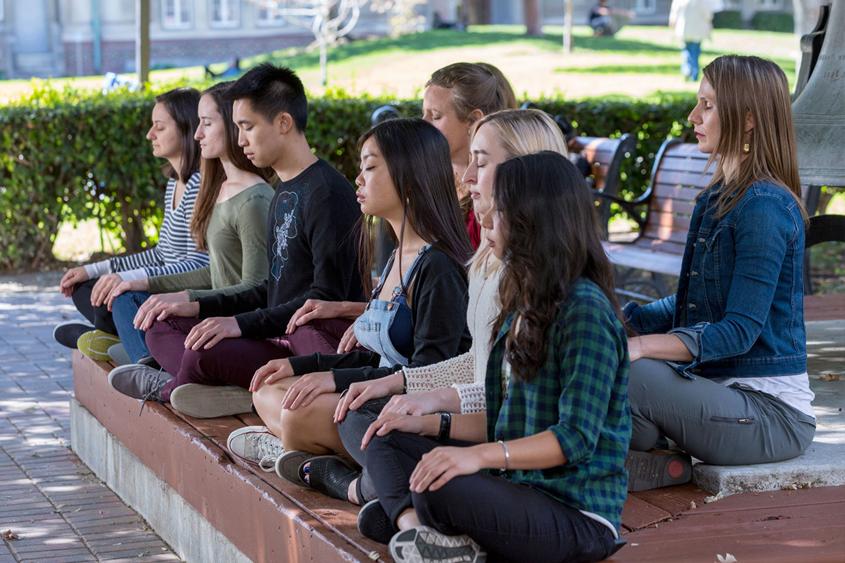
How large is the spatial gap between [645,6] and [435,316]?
47494 millimetres

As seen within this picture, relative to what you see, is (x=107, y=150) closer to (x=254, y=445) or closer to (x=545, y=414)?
(x=254, y=445)

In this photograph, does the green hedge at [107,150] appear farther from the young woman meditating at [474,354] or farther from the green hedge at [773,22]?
the green hedge at [773,22]

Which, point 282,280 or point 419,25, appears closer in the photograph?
point 282,280

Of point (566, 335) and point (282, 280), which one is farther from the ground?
point (566, 335)

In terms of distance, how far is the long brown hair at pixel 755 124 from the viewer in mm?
4172

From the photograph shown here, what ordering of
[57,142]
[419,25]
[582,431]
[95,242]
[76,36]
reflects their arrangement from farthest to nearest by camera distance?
[419,25], [76,36], [95,242], [57,142], [582,431]

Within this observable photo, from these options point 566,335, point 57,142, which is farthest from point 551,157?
point 57,142

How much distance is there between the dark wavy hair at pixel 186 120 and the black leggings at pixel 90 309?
0.66 meters

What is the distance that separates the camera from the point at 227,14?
42.8 m

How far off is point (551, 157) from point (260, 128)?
2.20 m

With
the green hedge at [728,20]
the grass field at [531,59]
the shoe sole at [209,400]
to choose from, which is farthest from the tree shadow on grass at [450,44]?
the shoe sole at [209,400]

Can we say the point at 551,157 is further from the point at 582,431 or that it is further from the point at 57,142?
the point at 57,142

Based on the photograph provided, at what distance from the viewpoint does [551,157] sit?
132 inches

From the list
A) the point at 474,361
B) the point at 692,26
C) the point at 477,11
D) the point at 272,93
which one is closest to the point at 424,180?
the point at 474,361
